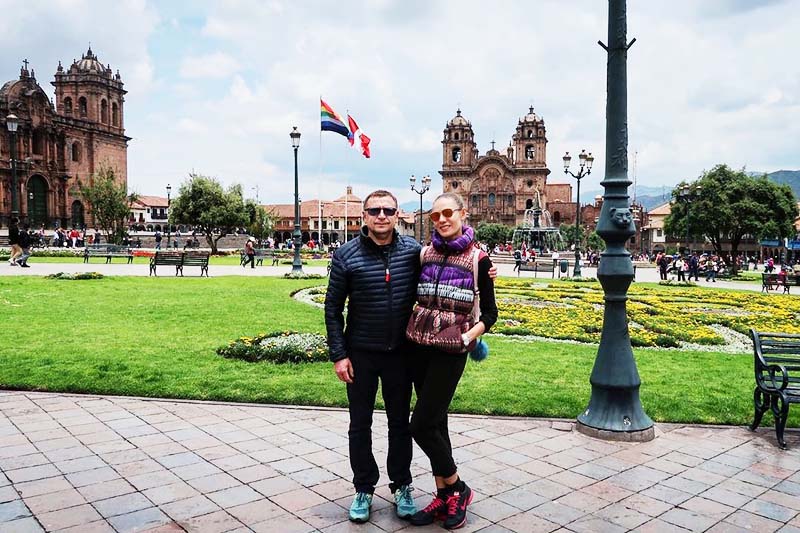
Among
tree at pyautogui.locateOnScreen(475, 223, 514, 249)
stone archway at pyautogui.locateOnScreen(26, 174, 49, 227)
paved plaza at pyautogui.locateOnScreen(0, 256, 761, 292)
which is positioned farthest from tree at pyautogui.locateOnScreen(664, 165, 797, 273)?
stone archway at pyautogui.locateOnScreen(26, 174, 49, 227)

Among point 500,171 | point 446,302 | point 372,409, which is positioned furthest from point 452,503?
point 500,171

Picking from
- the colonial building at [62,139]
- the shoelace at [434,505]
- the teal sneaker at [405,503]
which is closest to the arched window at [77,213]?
the colonial building at [62,139]

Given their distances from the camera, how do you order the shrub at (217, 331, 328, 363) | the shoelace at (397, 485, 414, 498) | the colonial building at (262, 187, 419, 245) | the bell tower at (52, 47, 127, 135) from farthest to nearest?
the colonial building at (262, 187, 419, 245)
the bell tower at (52, 47, 127, 135)
the shrub at (217, 331, 328, 363)
the shoelace at (397, 485, 414, 498)

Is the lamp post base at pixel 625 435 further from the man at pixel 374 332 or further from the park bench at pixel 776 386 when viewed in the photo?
the man at pixel 374 332

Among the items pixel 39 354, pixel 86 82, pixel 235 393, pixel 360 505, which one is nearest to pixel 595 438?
pixel 360 505

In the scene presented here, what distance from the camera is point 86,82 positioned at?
227 ft

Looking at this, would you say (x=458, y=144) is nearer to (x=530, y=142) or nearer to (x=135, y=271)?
(x=530, y=142)

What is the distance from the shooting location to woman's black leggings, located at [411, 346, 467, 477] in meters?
3.96

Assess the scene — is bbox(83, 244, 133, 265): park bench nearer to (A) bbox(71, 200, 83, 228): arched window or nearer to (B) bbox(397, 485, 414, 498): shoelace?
(B) bbox(397, 485, 414, 498): shoelace

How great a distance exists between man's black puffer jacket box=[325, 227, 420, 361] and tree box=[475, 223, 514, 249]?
98083mm

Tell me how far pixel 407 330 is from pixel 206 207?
50.3 metres

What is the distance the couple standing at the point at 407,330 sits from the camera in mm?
3924

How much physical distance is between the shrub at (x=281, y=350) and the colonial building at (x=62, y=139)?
5840cm

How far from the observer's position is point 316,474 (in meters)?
4.89
